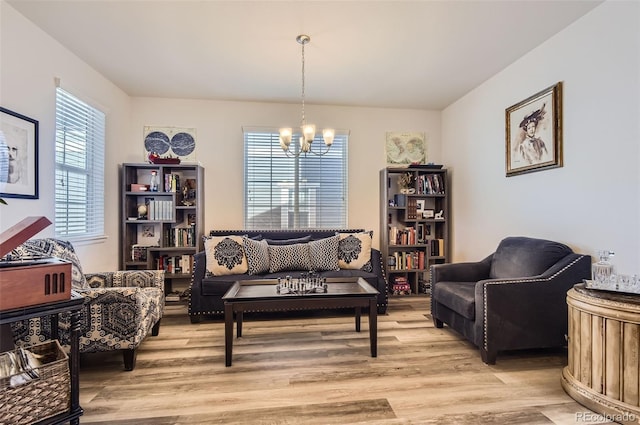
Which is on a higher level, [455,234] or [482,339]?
[455,234]

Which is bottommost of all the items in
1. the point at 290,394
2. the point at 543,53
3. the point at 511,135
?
the point at 290,394

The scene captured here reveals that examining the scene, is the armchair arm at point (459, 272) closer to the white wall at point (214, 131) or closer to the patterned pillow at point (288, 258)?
the patterned pillow at point (288, 258)

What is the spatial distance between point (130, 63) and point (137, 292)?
249 cm

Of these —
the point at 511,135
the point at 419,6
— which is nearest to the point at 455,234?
the point at 511,135

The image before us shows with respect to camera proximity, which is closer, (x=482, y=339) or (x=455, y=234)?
(x=482, y=339)

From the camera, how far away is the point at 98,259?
352 cm

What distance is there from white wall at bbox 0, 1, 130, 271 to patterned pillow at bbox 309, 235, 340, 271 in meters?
2.45

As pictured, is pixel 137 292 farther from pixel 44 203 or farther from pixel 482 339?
pixel 482 339

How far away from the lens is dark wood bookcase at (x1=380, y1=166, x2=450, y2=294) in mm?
4340

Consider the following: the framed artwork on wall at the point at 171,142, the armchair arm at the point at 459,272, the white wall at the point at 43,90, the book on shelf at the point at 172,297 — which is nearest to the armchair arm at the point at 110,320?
the white wall at the point at 43,90

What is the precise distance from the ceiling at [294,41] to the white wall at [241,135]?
0.40 meters

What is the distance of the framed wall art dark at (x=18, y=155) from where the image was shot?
7.60 feet

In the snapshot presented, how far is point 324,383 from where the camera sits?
206cm

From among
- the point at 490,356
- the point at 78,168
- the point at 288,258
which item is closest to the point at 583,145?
the point at 490,356
